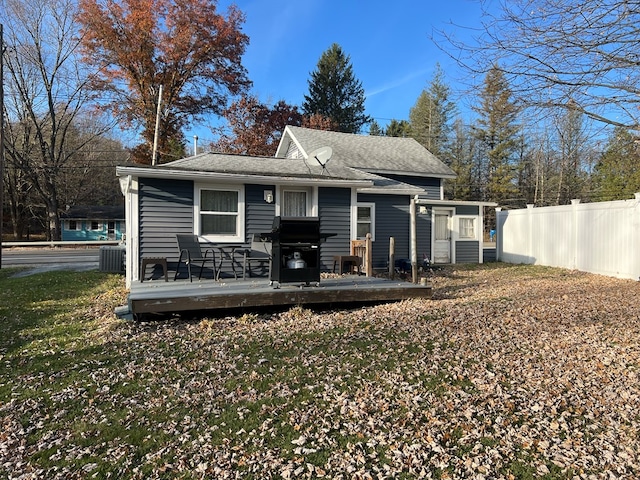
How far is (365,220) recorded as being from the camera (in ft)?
41.5

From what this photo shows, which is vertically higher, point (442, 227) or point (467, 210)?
point (467, 210)

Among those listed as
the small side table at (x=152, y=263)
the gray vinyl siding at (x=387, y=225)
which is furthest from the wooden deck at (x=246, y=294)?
the gray vinyl siding at (x=387, y=225)

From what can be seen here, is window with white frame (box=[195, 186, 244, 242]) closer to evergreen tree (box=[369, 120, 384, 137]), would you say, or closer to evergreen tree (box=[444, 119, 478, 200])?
evergreen tree (box=[444, 119, 478, 200])

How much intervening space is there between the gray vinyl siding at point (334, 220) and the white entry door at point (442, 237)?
5.83 metres

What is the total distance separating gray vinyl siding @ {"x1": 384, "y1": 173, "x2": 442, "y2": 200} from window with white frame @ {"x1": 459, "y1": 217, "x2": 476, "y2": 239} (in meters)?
2.25

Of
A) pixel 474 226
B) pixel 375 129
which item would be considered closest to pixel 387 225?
pixel 474 226

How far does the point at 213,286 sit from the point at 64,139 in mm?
29673

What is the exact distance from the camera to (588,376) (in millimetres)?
4125

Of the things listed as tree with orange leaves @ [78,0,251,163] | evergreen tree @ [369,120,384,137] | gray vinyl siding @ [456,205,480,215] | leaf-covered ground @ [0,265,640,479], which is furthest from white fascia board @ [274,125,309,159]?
evergreen tree @ [369,120,384,137]

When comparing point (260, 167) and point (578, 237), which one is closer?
point (260, 167)

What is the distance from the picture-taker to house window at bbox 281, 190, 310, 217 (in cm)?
1023

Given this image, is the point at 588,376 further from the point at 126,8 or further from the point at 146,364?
the point at 126,8

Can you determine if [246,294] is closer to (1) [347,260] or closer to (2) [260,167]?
(1) [347,260]

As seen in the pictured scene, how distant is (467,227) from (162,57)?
2056 cm
